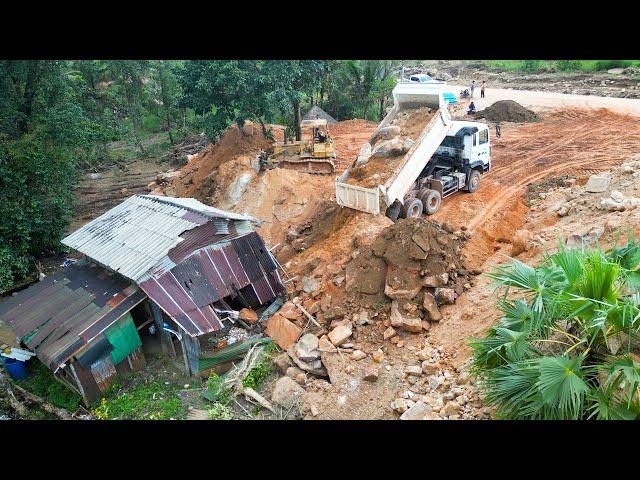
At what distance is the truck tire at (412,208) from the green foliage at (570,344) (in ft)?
24.7

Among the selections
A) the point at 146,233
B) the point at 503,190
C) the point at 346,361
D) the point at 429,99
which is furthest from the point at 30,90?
the point at 503,190

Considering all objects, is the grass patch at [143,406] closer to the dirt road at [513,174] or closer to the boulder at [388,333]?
the boulder at [388,333]

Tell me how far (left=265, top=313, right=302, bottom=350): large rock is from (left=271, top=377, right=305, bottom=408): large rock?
4.19ft

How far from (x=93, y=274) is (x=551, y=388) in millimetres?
10955

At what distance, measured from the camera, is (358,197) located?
1345cm

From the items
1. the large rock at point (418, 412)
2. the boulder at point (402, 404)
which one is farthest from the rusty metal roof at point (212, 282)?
the large rock at point (418, 412)

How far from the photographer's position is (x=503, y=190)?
16172 mm

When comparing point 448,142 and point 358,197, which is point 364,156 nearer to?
point 358,197

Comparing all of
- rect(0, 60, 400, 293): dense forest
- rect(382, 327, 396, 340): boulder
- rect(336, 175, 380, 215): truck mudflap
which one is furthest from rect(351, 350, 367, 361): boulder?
rect(0, 60, 400, 293): dense forest

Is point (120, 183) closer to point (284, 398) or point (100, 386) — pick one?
point (100, 386)

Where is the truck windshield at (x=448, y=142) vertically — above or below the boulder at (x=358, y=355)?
above

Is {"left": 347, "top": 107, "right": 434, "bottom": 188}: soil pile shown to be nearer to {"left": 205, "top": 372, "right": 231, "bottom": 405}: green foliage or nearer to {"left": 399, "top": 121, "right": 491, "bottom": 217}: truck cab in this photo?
{"left": 399, "top": 121, "right": 491, "bottom": 217}: truck cab

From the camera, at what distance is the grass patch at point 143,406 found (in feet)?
31.7

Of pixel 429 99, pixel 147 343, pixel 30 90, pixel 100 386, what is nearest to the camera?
pixel 100 386
